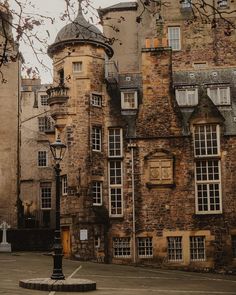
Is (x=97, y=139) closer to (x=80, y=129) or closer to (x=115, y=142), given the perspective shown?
(x=115, y=142)

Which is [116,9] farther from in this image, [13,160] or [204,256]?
[204,256]

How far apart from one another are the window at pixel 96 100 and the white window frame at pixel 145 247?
8.58 m

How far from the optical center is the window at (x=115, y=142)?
117 feet

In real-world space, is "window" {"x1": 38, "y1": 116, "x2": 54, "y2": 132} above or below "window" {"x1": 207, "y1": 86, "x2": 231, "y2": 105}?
above

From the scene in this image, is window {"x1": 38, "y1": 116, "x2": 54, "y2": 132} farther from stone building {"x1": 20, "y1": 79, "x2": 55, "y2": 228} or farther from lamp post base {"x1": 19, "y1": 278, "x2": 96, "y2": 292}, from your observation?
lamp post base {"x1": 19, "y1": 278, "x2": 96, "y2": 292}

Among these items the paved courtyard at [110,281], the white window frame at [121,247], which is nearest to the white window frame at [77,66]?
the white window frame at [121,247]

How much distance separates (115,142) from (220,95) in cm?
715

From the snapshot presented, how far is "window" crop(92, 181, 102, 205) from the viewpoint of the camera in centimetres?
3516

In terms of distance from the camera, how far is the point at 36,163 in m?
53.4

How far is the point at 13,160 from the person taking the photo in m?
45.8

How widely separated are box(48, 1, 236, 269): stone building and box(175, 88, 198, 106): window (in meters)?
0.06

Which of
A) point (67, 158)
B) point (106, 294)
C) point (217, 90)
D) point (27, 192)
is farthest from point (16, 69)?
point (106, 294)

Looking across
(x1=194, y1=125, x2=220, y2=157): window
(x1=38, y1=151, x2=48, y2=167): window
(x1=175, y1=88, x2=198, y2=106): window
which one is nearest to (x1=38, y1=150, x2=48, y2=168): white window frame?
(x1=38, y1=151, x2=48, y2=167): window

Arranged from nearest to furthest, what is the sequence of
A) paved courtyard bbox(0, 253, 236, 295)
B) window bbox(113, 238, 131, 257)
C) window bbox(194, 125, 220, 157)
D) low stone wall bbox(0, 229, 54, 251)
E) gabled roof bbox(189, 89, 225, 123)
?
paved courtyard bbox(0, 253, 236, 295), window bbox(113, 238, 131, 257), window bbox(194, 125, 220, 157), gabled roof bbox(189, 89, 225, 123), low stone wall bbox(0, 229, 54, 251)
